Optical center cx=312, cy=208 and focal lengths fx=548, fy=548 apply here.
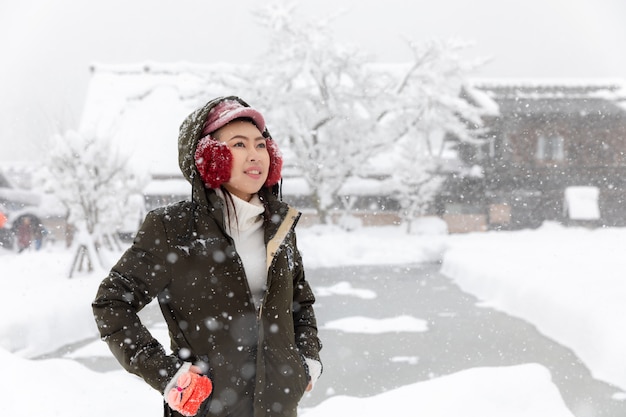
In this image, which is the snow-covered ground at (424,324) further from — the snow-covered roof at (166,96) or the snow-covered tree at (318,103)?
the snow-covered roof at (166,96)

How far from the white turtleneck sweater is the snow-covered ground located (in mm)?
2399

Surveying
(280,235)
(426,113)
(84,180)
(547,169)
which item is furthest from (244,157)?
(547,169)

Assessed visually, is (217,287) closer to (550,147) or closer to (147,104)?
(550,147)

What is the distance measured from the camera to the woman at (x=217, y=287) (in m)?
1.56

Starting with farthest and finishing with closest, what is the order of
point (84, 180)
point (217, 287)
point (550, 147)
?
point (550, 147) → point (84, 180) → point (217, 287)

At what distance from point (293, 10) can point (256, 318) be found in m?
23.3

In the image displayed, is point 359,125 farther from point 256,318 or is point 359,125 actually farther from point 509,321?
point 256,318

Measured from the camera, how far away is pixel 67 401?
3.72 meters

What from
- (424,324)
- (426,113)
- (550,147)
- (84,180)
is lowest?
(424,324)

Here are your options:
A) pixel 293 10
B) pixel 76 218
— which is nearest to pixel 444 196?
pixel 293 10

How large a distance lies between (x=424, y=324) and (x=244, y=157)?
7.33 m

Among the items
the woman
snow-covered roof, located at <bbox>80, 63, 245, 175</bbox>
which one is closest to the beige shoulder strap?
the woman

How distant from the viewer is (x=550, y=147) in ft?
82.5

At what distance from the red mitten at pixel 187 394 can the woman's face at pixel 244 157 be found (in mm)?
607
